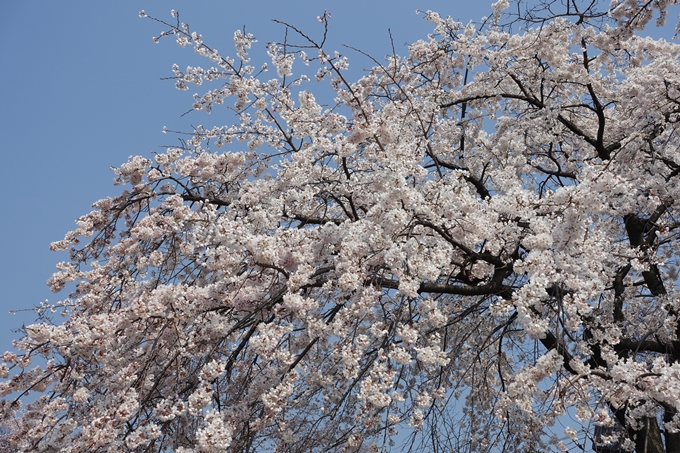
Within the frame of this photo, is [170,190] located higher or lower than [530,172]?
lower

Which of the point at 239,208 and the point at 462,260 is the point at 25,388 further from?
the point at 462,260

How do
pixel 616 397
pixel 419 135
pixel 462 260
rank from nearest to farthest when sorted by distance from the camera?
pixel 616 397, pixel 462 260, pixel 419 135

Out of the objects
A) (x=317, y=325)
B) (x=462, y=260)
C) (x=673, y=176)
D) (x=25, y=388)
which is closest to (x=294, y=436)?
(x=317, y=325)

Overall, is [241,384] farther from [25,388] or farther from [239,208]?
[25,388]

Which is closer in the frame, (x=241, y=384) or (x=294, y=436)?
(x=294, y=436)

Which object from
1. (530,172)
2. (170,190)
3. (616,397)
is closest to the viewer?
(616,397)

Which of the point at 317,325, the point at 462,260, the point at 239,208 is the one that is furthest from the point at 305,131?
the point at 317,325

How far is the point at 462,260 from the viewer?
16.4 ft

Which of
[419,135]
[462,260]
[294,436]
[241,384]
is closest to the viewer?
[294,436]

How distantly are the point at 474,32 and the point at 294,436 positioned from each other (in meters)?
5.04

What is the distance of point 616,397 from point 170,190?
4611 mm

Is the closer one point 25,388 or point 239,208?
point 25,388

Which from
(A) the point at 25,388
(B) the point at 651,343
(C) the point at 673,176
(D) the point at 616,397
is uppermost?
(C) the point at 673,176

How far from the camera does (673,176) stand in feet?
19.7
